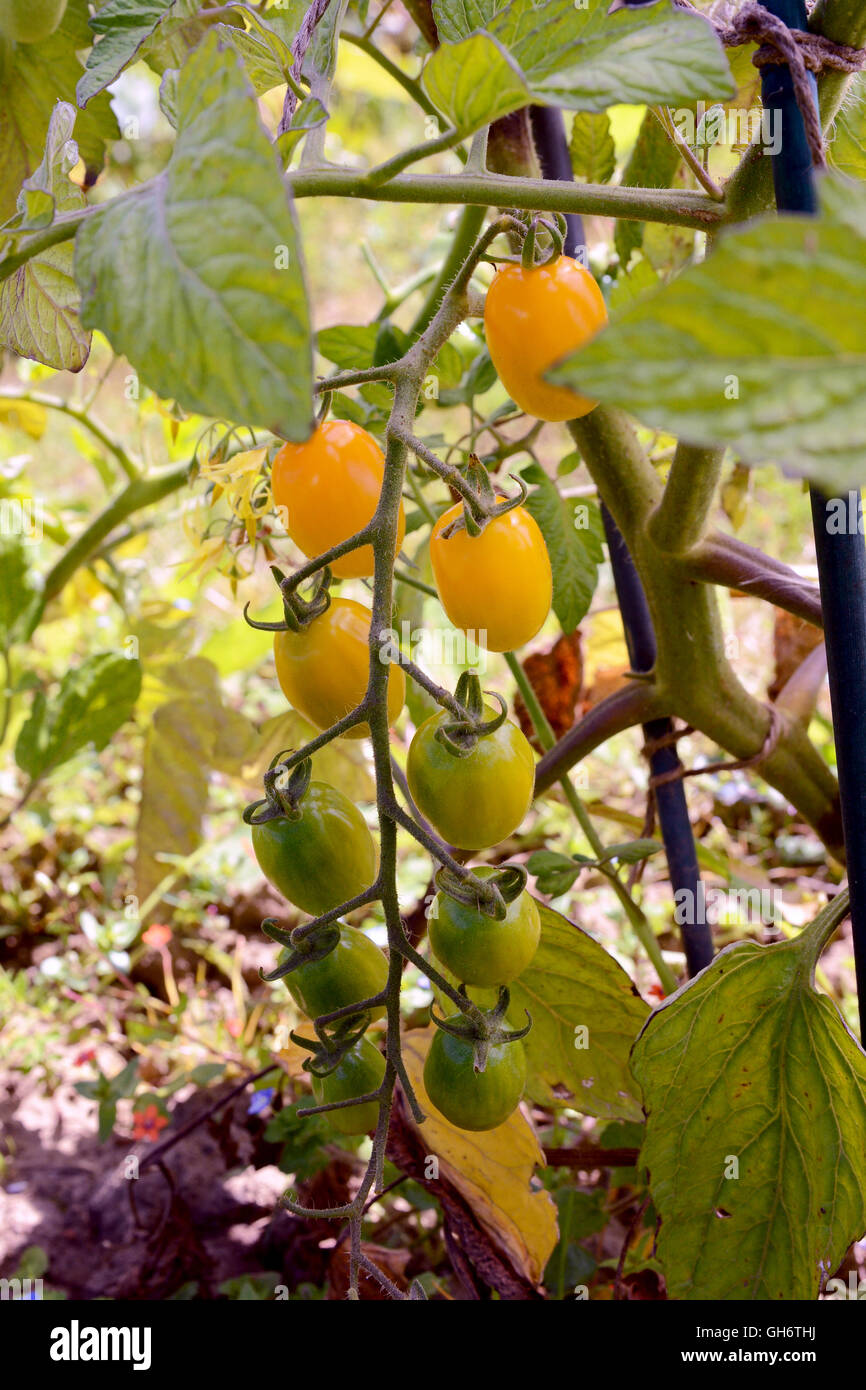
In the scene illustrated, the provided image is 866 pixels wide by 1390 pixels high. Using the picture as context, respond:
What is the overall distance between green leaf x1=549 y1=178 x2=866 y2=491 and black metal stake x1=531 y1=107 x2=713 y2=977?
49 cm

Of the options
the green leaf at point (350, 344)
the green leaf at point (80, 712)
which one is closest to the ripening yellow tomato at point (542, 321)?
the green leaf at point (350, 344)

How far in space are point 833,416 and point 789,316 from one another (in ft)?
0.08

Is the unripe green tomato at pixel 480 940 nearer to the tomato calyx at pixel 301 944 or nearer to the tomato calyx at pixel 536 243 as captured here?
the tomato calyx at pixel 301 944

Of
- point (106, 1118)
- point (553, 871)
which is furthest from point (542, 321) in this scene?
point (106, 1118)

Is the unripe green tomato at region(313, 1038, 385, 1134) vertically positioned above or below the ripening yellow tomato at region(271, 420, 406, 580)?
below

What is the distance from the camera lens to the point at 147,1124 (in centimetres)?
103

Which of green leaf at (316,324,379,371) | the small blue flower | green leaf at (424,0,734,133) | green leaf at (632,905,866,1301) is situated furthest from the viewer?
the small blue flower

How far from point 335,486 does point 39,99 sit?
0.36 meters

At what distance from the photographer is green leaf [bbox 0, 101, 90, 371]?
16.2 inches

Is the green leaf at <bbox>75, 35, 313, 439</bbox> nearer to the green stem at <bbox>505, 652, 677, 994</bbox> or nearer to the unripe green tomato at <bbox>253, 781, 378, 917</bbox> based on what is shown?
the unripe green tomato at <bbox>253, 781, 378, 917</bbox>

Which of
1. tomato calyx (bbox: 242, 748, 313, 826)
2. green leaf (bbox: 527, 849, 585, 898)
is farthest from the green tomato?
green leaf (bbox: 527, 849, 585, 898)

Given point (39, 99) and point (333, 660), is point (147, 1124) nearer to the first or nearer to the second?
point (333, 660)

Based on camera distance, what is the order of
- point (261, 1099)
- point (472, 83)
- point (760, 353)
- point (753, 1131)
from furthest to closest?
point (261, 1099) → point (753, 1131) → point (472, 83) → point (760, 353)

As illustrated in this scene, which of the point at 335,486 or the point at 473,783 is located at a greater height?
the point at 335,486
